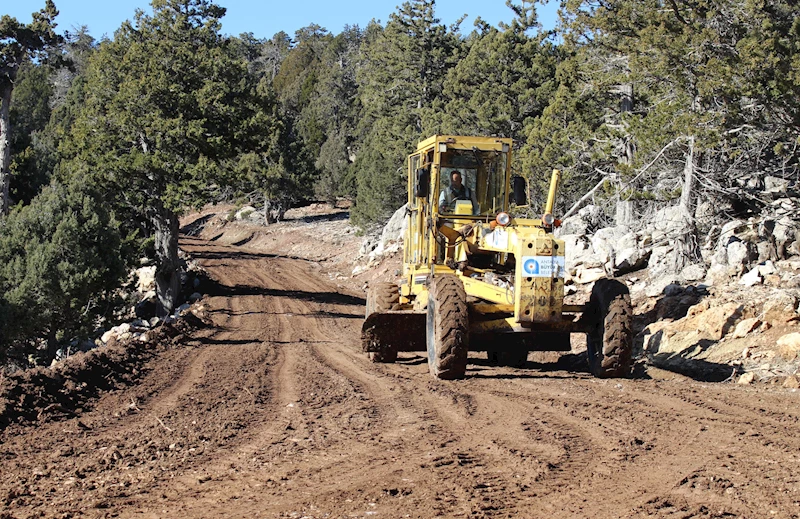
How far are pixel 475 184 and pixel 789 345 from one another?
4798 mm

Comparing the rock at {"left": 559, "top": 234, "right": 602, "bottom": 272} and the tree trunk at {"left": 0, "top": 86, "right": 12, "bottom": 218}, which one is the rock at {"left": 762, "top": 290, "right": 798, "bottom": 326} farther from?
the tree trunk at {"left": 0, "top": 86, "right": 12, "bottom": 218}

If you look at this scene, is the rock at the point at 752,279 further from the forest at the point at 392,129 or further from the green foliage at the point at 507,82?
the green foliage at the point at 507,82

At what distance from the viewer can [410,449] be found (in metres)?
6.76

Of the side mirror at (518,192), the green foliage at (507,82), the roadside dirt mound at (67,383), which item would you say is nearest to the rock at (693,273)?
the side mirror at (518,192)

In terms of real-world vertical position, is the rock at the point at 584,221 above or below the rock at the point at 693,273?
above

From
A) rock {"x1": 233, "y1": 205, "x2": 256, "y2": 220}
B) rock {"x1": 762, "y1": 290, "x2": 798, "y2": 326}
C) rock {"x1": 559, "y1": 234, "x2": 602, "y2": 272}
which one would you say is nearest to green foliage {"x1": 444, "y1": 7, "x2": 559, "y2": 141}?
rock {"x1": 559, "y1": 234, "x2": 602, "y2": 272}

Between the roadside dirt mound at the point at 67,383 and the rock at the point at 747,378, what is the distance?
26.6 feet

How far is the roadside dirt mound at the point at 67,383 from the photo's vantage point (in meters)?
8.93

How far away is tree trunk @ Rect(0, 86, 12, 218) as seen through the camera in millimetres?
24484

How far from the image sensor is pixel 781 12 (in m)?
17.9

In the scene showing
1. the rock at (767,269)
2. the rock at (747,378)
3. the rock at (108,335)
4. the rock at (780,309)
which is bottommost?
the rock at (108,335)

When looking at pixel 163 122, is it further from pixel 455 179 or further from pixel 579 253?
pixel 455 179

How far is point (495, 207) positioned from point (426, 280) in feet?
4.79

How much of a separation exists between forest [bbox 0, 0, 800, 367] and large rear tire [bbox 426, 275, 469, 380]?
719cm
